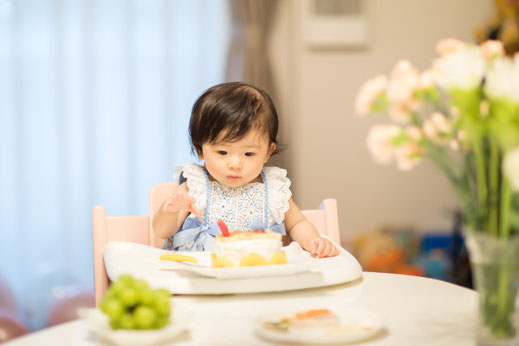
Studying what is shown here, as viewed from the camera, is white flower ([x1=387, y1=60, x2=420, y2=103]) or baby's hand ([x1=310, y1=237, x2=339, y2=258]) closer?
white flower ([x1=387, y1=60, x2=420, y2=103])

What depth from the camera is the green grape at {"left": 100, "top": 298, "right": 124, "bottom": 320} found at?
0.85 metres

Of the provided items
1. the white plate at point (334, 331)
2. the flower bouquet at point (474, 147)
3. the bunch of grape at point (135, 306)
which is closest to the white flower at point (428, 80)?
the flower bouquet at point (474, 147)

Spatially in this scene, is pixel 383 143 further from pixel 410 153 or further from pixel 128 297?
pixel 128 297

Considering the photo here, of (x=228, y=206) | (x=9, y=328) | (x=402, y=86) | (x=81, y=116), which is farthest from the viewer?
(x=81, y=116)

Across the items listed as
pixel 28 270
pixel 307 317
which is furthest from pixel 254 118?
pixel 28 270

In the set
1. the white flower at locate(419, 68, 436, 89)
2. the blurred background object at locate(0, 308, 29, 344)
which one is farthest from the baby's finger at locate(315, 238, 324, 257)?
the blurred background object at locate(0, 308, 29, 344)

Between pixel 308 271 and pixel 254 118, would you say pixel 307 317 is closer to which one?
pixel 308 271

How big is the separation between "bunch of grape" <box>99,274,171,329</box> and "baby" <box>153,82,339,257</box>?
55 centimetres

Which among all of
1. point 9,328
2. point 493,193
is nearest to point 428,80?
point 493,193

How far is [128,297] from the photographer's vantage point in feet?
2.79

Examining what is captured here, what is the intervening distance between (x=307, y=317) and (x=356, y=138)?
2591 millimetres

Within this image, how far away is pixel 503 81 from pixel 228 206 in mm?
973

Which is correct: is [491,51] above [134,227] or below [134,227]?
above

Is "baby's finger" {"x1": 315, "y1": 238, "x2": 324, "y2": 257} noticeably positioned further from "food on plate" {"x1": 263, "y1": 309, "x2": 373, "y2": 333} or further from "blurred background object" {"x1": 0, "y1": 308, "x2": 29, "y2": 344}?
"blurred background object" {"x1": 0, "y1": 308, "x2": 29, "y2": 344}
